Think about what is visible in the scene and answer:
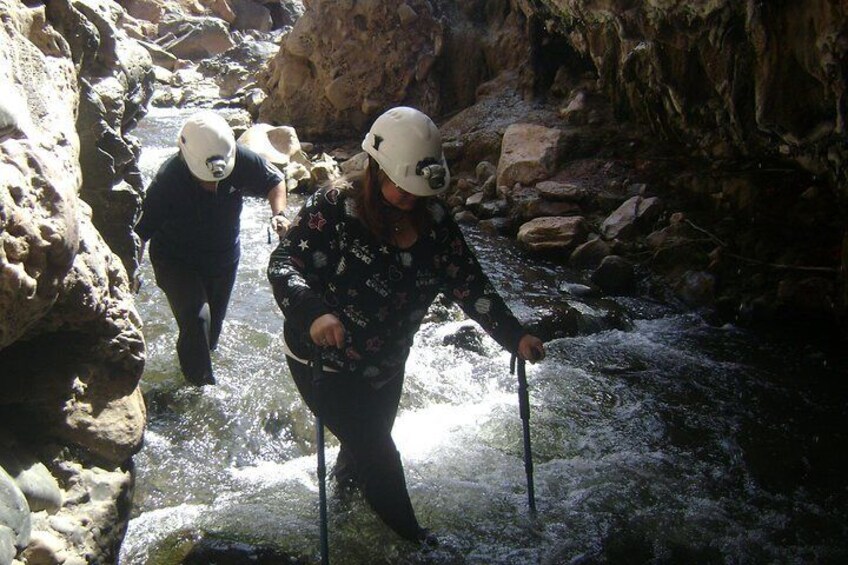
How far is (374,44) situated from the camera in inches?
593

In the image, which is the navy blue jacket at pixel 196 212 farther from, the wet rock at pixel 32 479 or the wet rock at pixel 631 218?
the wet rock at pixel 631 218

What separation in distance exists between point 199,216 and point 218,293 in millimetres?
793

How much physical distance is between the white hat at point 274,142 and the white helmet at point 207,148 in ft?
28.2

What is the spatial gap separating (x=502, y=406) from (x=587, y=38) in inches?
291

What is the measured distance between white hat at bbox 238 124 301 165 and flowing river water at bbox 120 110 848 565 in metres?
6.37

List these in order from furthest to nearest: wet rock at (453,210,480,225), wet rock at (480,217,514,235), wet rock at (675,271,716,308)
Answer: wet rock at (453,210,480,225), wet rock at (480,217,514,235), wet rock at (675,271,716,308)

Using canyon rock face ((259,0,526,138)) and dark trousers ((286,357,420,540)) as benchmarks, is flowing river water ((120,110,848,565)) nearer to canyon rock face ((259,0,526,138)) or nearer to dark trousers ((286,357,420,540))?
dark trousers ((286,357,420,540))

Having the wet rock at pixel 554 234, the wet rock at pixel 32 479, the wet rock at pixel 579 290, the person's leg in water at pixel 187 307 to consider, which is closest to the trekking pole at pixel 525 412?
the wet rock at pixel 32 479

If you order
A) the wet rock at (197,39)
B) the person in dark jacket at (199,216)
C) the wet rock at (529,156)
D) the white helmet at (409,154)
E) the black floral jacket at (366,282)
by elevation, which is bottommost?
the black floral jacket at (366,282)

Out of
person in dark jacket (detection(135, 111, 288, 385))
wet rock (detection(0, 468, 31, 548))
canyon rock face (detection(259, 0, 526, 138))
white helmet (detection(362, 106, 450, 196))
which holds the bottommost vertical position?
wet rock (detection(0, 468, 31, 548))

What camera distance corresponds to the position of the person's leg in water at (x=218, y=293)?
18.2ft

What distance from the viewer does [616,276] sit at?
8320 millimetres

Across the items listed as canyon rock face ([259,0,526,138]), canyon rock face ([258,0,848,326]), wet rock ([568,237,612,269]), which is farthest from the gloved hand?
canyon rock face ([259,0,526,138])

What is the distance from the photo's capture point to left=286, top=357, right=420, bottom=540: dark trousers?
11.3 ft
